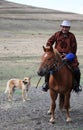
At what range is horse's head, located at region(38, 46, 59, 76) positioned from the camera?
36.9 feet

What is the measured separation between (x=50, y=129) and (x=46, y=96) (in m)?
4.79

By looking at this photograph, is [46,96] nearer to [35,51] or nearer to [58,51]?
[58,51]

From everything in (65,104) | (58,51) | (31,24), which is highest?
(58,51)

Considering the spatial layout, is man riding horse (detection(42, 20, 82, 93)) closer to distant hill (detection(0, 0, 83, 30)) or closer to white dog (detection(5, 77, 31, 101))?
white dog (detection(5, 77, 31, 101))

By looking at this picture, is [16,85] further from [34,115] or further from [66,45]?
[66,45]

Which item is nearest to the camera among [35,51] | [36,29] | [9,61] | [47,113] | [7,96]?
[47,113]

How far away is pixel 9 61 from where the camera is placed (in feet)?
91.9

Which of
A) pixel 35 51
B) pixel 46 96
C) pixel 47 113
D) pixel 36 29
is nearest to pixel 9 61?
pixel 35 51

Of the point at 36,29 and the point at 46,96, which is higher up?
the point at 46,96

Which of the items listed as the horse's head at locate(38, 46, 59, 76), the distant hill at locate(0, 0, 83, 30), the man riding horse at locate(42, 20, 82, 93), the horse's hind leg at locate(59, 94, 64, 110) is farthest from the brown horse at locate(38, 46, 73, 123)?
the distant hill at locate(0, 0, 83, 30)

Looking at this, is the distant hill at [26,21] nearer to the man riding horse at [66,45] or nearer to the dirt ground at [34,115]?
the dirt ground at [34,115]

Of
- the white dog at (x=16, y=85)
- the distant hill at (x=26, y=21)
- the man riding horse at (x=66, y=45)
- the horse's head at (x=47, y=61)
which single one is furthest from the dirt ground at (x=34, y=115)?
the distant hill at (x=26, y=21)

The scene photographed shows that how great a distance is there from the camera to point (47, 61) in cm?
1148

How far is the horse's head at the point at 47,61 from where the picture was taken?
443 inches
